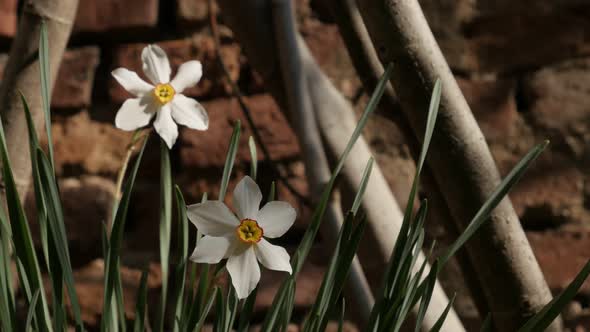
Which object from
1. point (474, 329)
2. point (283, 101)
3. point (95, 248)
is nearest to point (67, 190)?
point (95, 248)

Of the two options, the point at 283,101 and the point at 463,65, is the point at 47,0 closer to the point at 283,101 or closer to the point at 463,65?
the point at 283,101

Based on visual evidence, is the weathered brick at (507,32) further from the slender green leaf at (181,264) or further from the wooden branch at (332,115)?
the slender green leaf at (181,264)

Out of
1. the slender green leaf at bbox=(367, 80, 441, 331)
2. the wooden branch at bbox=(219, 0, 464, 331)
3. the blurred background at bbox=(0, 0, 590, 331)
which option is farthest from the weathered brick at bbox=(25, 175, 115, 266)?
the slender green leaf at bbox=(367, 80, 441, 331)

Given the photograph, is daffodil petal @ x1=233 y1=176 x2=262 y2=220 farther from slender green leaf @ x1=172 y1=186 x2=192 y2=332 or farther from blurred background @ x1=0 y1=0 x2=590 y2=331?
blurred background @ x1=0 y1=0 x2=590 y2=331

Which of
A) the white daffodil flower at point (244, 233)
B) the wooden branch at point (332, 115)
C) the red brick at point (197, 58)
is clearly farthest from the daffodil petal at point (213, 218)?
the red brick at point (197, 58)

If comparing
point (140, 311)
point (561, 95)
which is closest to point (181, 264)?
point (140, 311)

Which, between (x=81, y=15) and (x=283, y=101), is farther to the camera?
(x=81, y=15)
